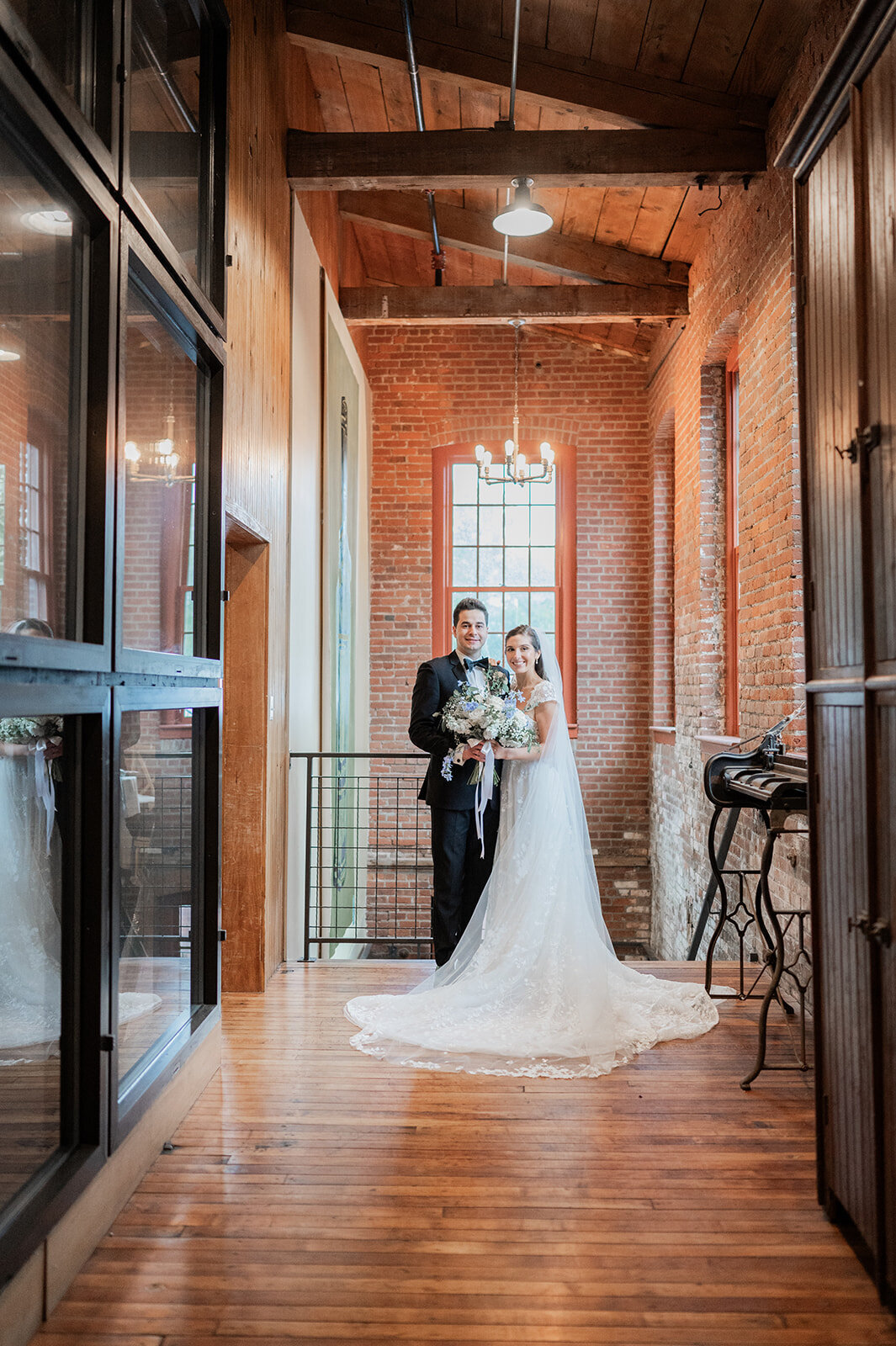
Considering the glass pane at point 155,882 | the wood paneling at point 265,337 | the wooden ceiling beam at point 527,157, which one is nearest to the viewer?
the glass pane at point 155,882

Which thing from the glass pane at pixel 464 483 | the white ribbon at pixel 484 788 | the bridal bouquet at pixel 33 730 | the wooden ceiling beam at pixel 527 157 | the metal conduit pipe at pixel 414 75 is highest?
the metal conduit pipe at pixel 414 75

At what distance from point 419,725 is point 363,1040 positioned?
1.46 metres

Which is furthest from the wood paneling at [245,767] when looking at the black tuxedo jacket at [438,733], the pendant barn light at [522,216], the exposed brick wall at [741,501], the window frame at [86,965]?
the exposed brick wall at [741,501]

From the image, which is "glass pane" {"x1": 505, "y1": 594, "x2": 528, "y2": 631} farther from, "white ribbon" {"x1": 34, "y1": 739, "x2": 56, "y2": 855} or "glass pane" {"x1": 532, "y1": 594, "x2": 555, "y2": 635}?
"white ribbon" {"x1": 34, "y1": 739, "x2": 56, "y2": 855}

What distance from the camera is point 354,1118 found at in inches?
124

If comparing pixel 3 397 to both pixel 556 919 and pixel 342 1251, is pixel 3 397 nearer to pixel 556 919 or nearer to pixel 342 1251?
pixel 342 1251

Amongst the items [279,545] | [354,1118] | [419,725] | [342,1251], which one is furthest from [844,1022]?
[279,545]

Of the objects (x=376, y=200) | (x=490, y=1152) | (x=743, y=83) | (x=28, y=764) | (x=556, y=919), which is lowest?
(x=490, y=1152)

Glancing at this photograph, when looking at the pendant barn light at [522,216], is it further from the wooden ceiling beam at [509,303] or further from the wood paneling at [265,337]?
the wooden ceiling beam at [509,303]

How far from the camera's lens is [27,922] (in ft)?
7.00

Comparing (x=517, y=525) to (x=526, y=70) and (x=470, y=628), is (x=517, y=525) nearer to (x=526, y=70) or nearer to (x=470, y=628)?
(x=526, y=70)

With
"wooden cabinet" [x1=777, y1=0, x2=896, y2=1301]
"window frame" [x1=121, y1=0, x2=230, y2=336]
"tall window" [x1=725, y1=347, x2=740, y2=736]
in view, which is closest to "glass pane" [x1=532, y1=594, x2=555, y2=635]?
"tall window" [x1=725, y1=347, x2=740, y2=736]

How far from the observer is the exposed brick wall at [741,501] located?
15.3 ft

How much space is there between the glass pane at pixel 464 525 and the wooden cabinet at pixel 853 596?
668cm
